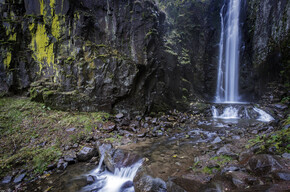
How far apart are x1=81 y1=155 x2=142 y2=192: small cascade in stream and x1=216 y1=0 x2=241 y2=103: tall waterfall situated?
1398 centimetres

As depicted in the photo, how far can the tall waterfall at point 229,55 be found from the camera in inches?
603

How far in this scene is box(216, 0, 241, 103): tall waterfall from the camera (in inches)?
603

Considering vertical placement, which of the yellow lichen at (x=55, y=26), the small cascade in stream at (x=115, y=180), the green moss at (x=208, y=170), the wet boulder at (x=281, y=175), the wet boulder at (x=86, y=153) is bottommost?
the small cascade in stream at (x=115, y=180)

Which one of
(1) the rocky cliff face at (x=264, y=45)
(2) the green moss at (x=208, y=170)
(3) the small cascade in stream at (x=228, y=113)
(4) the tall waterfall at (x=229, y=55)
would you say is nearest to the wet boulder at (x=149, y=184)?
(2) the green moss at (x=208, y=170)

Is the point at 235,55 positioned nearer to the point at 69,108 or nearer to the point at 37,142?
the point at 69,108

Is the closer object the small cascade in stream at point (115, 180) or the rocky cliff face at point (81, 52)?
the small cascade in stream at point (115, 180)

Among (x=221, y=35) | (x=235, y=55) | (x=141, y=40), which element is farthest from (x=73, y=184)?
(x=221, y=35)

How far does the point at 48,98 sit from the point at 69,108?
1.24m

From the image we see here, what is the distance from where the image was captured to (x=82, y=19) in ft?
27.9

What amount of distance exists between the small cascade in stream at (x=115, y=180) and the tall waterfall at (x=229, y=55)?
14.0 meters

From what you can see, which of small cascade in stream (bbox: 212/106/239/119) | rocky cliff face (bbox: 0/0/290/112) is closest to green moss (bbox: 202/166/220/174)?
rocky cliff face (bbox: 0/0/290/112)

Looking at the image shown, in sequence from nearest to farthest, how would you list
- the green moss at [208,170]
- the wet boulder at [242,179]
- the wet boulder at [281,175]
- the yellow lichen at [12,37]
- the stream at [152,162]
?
1. the wet boulder at [281,175]
2. the wet boulder at [242,179]
3. the green moss at [208,170]
4. the stream at [152,162]
5. the yellow lichen at [12,37]

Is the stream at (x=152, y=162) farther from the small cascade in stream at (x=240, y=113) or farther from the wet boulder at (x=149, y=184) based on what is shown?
the small cascade in stream at (x=240, y=113)

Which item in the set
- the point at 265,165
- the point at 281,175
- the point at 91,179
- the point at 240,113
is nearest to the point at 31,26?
the point at 91,179
